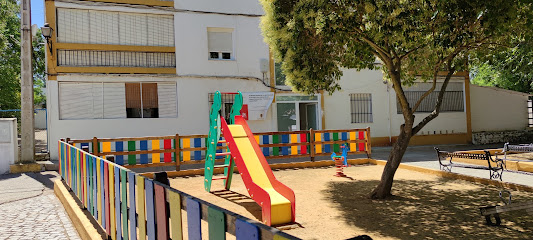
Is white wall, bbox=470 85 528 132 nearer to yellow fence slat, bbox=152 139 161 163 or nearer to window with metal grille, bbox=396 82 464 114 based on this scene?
window with metal grille, bbox=396 82 464 114

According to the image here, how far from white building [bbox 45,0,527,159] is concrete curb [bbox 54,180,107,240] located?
824cm

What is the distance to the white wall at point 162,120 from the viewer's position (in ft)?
50.6

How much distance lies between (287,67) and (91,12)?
1089 cm

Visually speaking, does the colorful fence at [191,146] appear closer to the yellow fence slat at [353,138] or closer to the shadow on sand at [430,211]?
the yellow fence slat at [353,138]

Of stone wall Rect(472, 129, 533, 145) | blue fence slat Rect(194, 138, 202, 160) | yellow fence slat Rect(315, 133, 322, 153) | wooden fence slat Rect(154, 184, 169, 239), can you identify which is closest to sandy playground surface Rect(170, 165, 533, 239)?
blue fence slat Rect(194, 138, 202, 160)

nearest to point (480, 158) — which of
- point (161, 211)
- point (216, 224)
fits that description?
point (161, 211)

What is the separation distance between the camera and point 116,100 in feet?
53.5

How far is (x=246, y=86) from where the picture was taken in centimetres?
1806

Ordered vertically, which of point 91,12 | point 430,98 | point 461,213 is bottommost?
point 461,213

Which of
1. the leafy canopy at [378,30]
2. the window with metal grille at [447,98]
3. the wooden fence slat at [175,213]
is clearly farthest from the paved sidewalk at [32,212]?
the window with metal grille at [447,98]

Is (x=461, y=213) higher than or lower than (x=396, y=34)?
lower

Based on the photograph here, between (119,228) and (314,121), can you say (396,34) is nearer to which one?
(119,228)

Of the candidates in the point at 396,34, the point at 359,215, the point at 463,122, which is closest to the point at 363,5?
the point at 396,34

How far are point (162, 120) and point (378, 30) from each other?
1168cm
